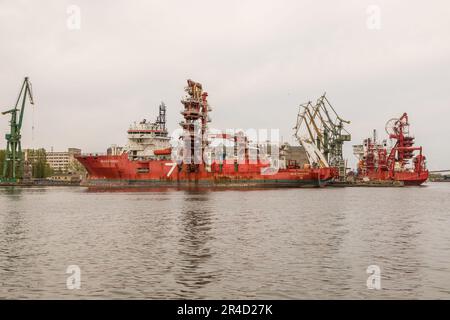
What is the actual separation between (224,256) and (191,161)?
235 feet

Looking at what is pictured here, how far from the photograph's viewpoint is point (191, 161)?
303 ft

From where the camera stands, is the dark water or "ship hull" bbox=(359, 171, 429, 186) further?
"ship hull" bbox=(359, 171, 429, 186)

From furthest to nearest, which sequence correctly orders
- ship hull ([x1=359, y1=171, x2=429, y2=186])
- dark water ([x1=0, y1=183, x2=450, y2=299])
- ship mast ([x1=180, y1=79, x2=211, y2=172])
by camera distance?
ship hull ([x1=359, y1=171, x2=429, y2=186]), ship mast ([x1=180, y1=79, x2=211, y2=172]), dark water ([x1=0, y1=183, x2=450, y2=299])

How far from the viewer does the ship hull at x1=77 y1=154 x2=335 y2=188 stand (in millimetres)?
92875

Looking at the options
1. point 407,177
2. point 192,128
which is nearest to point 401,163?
point 407,177

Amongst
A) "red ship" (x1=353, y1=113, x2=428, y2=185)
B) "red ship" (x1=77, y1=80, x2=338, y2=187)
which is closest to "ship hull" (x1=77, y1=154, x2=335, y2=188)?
"red ship" (x1=77, y1=80, x2=338, y2=187)

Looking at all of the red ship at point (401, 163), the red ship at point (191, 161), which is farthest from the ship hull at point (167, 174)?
the red ship at point (401, 163)

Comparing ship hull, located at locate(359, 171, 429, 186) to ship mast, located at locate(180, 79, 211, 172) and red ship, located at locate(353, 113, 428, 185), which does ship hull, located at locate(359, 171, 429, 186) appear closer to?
red ship, located at locate(353, 113, 428, 185)

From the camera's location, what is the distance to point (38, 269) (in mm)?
18562

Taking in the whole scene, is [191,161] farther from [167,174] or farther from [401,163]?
[401,163]

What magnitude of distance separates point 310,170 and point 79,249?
84.9 metres

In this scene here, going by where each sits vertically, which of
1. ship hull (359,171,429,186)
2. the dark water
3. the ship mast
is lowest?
the dark water

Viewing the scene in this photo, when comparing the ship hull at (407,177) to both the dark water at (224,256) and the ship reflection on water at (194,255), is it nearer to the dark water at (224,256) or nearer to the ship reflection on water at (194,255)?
the dark water at (224,256)
